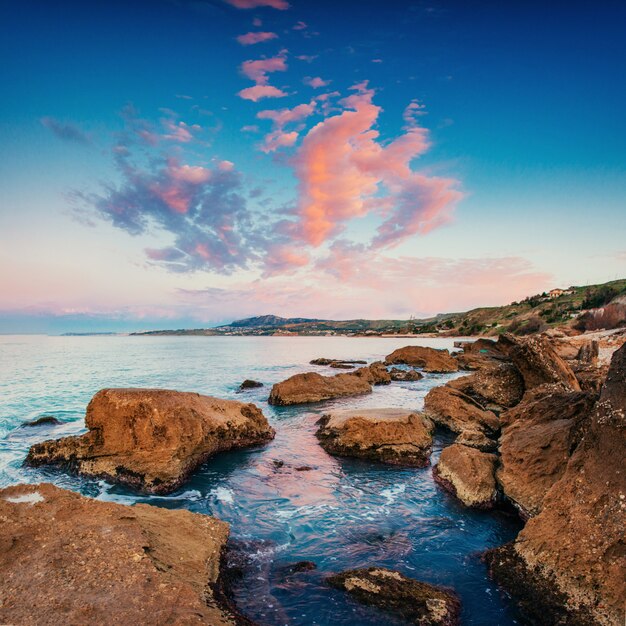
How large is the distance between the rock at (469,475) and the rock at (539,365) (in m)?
6.13

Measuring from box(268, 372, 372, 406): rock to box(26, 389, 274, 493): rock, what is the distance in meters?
9.76

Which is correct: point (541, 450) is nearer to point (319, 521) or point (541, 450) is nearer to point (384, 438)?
point (384, 438)

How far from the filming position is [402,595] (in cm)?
572

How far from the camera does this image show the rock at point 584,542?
5.33m

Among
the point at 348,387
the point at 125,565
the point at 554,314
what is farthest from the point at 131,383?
the point at 554,314

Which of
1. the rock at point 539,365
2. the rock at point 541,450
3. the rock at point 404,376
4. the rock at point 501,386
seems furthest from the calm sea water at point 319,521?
the rock at point 404,376

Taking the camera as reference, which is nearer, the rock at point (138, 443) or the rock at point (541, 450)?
the rock at point (541, 450)

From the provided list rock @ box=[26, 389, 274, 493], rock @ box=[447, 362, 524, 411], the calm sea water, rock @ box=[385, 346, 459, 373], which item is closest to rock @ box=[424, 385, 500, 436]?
the calm sea water

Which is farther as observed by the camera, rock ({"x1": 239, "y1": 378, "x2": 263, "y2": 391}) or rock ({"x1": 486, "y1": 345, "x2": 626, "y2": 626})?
rock ({"x1": 239, "y1": 378, "x2": 263, "y2": 391})

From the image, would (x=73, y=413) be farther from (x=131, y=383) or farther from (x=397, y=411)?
(x=397, y=411)

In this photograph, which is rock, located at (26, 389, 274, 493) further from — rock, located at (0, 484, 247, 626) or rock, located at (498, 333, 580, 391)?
rock, located at (498, 333, 580, 391)

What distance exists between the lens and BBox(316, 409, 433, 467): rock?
42.3ft

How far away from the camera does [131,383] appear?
107 feet

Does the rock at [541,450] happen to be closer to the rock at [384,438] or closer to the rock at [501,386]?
the rock at [384,438]
